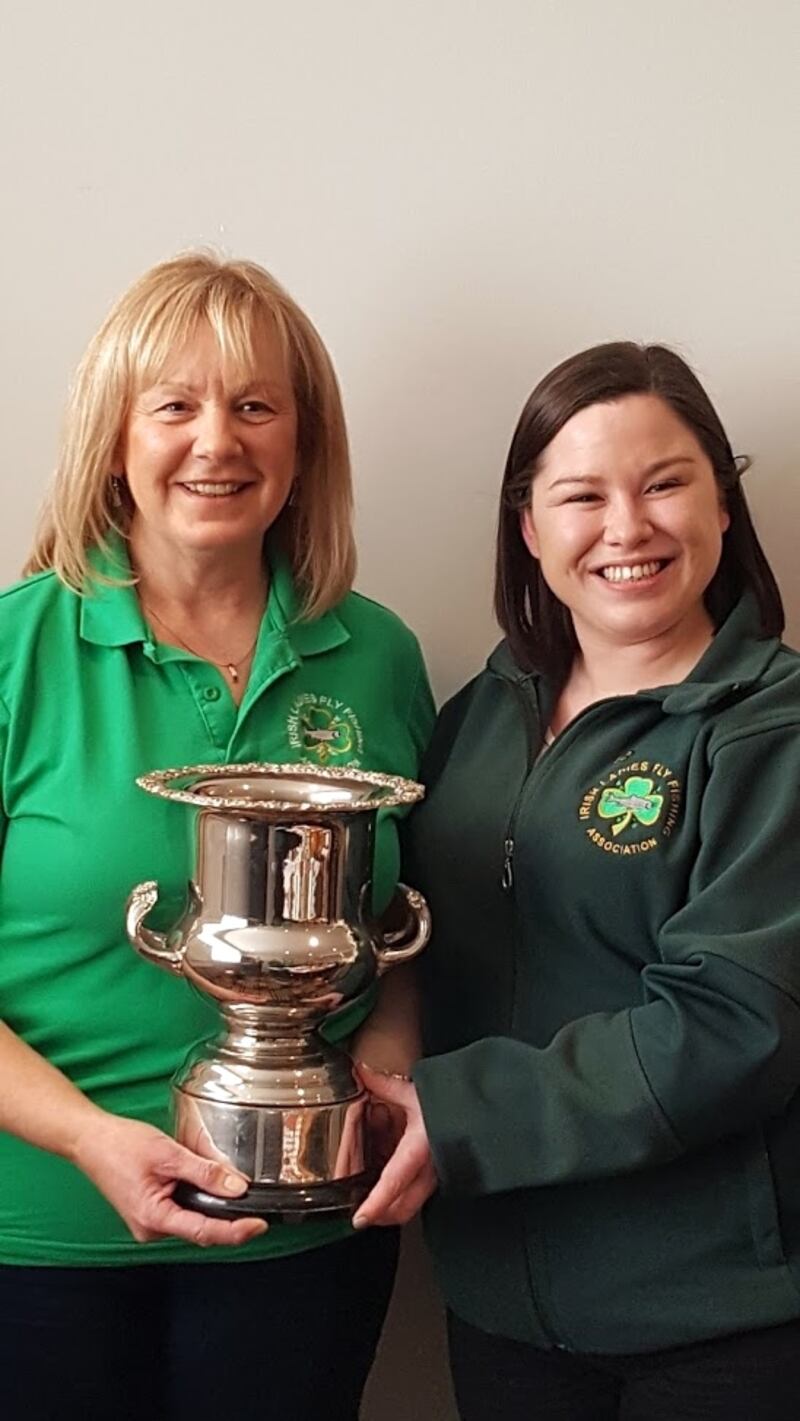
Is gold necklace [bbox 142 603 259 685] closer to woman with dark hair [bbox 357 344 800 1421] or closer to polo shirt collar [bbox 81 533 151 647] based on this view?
polo shirt collar [bbox 81 533 151 647]

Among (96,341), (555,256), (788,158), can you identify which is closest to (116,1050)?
(96,341)

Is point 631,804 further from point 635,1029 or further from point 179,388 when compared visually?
point 179,388

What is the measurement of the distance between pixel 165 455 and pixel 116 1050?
0.47m

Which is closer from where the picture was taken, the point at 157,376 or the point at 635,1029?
the point at 635,1029

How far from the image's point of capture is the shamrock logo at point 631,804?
118 cm

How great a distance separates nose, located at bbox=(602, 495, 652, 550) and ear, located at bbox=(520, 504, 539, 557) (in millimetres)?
102

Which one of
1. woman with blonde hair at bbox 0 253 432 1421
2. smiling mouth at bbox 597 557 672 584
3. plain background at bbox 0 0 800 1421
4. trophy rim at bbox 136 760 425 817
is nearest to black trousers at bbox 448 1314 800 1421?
woman with blonde hair at bbox 0 253 432 1421

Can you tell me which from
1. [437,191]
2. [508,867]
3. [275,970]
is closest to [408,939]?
[508,867]

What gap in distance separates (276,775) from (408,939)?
18 cm

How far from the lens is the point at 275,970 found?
1072 millimetres

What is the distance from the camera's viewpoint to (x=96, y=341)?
1.28 m

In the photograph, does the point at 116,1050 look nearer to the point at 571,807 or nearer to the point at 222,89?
the point at 571,807

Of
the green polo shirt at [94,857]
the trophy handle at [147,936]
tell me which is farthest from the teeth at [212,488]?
the trophy handle at [147,936]

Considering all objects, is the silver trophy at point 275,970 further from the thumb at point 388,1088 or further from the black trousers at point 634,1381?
the black trousers at point 634,1381
